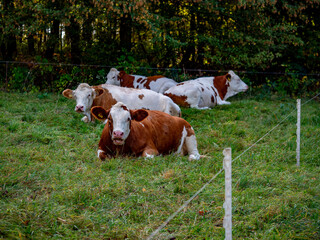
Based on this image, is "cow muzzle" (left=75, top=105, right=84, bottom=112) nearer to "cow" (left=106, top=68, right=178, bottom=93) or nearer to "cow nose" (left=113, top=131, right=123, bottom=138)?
"cow nose" (left=113, top=131, right=123, bottom=138)

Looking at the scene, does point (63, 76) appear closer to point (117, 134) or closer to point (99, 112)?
point (99, 112)

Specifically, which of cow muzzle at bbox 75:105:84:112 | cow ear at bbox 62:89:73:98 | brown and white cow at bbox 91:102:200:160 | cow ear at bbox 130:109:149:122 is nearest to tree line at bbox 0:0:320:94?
cow ear at bbox 62:89:73:98

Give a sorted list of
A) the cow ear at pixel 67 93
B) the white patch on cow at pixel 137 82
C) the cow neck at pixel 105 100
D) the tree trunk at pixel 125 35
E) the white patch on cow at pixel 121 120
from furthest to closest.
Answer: the tree trunk at pixel 125 35 → the white patch on cow at pixel 137 82 → the cow neck at pixel 105 100 → the cow ear at pixel 67 93 → the white patch on cow at pixel 121 120

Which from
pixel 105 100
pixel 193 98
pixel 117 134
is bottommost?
pixel 193 98

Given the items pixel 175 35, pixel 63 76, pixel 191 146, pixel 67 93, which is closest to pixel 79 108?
pixel 67 93

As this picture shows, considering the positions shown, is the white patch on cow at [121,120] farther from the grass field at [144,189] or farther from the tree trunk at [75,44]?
the tree trunk at [75,44]

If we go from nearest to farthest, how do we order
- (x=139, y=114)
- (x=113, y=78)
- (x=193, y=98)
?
(x=139, y=114) < (x=193, y=98) < (x=113, y=78)

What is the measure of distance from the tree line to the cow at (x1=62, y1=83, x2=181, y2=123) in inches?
130

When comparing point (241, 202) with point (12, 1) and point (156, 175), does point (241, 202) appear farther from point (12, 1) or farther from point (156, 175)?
point (12, 1)

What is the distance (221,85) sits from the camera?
1178 cm

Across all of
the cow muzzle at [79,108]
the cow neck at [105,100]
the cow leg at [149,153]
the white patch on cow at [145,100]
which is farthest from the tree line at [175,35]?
the cow leg at [149,153]

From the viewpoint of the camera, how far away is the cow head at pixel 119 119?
16.3ft

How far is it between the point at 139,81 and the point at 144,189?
790 cm

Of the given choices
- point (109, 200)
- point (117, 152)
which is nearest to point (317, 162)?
point (117, 152)
